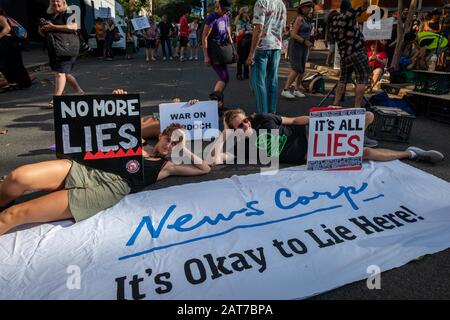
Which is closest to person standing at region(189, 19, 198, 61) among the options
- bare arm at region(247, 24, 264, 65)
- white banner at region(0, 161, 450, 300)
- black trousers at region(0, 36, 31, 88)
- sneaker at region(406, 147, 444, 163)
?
black trousers at region(0, 36, 31, 88)

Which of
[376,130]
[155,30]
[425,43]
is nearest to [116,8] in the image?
[155,30]

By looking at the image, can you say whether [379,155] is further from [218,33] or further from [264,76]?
[218,33]

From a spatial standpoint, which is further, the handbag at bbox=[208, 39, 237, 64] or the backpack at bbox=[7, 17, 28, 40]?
the backpack at bbox=[7, 17, 28, 40]

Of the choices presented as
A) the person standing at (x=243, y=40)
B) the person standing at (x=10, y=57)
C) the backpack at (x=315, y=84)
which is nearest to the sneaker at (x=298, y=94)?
the backpack at (x=315, y=84)

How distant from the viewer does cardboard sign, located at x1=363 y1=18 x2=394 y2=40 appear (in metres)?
7.91

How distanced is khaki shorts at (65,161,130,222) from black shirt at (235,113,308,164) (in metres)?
1.48

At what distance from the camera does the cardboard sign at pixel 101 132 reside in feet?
9.12

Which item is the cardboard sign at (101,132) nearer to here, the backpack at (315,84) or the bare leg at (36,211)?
the bare leg at (36,211)

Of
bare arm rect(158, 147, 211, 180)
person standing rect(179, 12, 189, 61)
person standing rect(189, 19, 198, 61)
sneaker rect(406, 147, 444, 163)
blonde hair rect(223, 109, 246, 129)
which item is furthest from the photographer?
person standing rect(189, 19, 198, 61)

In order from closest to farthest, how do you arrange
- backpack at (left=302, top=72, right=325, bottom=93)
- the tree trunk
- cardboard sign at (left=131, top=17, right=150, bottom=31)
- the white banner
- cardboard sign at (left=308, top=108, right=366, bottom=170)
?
1. the white banner
2. cardboard sign at (left=308, top=108, right=366, bottom=170)
3. backpack at (left=302, top=72, right=325, bottom=93)
4. the tree trunk
5. cardboard sign at (left=131, top=17, right=150, bottom=31)

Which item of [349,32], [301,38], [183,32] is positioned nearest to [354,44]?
[349,32]

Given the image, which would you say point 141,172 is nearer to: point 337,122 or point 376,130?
point 337,122

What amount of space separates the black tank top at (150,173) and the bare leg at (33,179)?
61 cm

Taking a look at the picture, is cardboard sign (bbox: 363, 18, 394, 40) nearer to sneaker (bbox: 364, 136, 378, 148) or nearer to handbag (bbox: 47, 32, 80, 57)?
sneaker (bbox: 364, 136, 378, 148)
